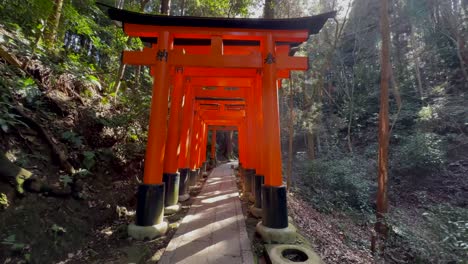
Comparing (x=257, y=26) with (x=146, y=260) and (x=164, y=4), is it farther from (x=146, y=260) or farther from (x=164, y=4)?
(x=164, y=4)

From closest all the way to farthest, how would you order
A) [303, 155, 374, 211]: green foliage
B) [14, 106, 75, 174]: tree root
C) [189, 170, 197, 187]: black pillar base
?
[14, 106, 75, 174]: tree root
[189, 170, 197, 187]: black pillar base
[303, 155, 374, 211]: green foliage

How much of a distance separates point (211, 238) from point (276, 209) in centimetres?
127

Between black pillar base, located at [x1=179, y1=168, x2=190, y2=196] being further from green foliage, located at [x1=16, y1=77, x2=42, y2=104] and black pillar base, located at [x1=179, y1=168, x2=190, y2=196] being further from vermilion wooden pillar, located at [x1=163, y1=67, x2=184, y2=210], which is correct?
green foliage, located at [x1=16, y1=77, x2=42, y2=104]

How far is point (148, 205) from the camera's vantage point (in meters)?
4.20

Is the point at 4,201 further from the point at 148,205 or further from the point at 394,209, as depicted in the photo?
the point at 394,209

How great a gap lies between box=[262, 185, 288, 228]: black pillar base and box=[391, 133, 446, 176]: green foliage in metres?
13.9

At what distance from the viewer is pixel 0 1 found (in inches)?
214

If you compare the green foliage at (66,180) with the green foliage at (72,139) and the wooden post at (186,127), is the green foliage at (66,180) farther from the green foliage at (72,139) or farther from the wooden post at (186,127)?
the wooden post at (186,127)

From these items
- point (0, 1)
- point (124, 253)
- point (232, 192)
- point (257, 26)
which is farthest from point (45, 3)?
point (232, 192)

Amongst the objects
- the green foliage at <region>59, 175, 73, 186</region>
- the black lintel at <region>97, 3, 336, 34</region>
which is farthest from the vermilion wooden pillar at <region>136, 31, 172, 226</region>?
the green foliage at <region>59, 175, 73, 186</region>

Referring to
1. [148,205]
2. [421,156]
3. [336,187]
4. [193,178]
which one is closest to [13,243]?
[148,205]

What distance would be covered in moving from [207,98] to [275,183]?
221 inches

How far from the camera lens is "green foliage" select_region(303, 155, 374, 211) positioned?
37.0ft

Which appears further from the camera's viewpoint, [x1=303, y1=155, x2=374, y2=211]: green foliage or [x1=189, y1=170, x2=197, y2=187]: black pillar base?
[x1=303, y1=155, x2=374, y2=211]: green foliage
